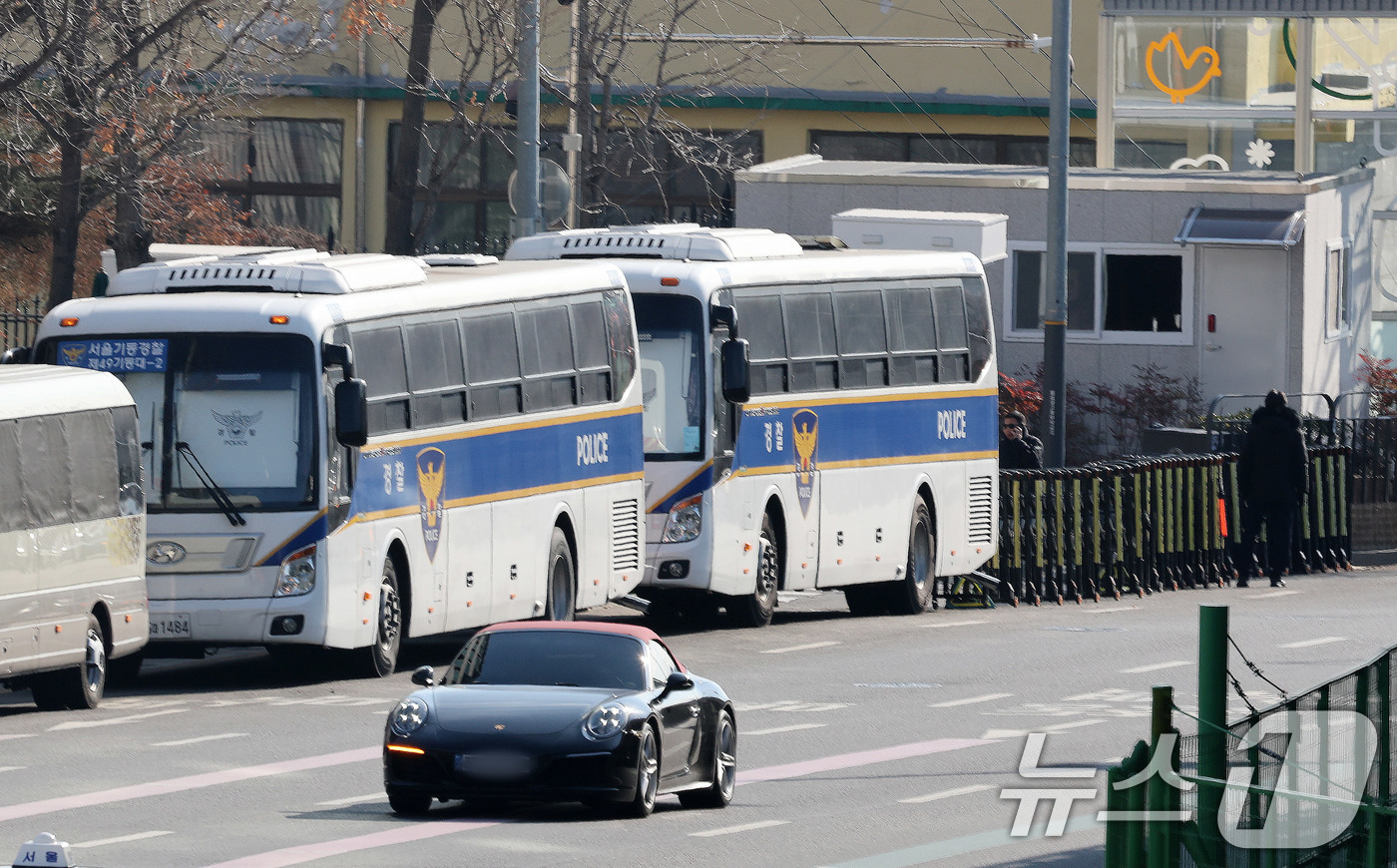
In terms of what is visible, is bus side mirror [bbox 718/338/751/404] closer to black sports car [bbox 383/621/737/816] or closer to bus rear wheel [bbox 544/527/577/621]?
bus rear wheel [bbox 544/527/577/621]

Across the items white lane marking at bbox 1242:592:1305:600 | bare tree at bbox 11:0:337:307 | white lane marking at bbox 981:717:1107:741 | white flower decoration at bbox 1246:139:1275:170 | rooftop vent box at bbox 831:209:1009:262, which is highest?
white flower decoration at bbox 1246:139:1275:170

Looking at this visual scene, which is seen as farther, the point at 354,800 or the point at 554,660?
the point at 554,660

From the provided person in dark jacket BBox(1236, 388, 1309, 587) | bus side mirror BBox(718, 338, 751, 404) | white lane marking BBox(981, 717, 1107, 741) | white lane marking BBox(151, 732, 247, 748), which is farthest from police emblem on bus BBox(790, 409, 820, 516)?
white lane marking BBox(151, 732, 247, 748)

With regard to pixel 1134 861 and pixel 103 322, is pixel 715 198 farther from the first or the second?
pixel 1134 861

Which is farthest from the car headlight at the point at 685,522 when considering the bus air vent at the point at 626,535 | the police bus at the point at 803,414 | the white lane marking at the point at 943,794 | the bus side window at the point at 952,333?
the white lane marking at the point at 943,794

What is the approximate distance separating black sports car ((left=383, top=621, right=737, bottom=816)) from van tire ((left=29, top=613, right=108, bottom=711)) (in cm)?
474

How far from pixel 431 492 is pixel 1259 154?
22761 mm

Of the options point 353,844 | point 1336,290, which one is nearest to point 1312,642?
point 353,844

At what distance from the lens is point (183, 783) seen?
47.5ft

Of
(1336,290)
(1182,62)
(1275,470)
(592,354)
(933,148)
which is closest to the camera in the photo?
(592,354)

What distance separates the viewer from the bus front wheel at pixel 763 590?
80.8 ft

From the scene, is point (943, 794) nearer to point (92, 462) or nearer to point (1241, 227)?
point (92, 462)

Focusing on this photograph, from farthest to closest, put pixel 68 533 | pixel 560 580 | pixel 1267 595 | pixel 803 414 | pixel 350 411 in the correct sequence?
pixel 1267 595 → pixel 803 414 → pixel 560 580 → pixel 350 411 → pixel 68 533

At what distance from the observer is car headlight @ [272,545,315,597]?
63.0 feet
